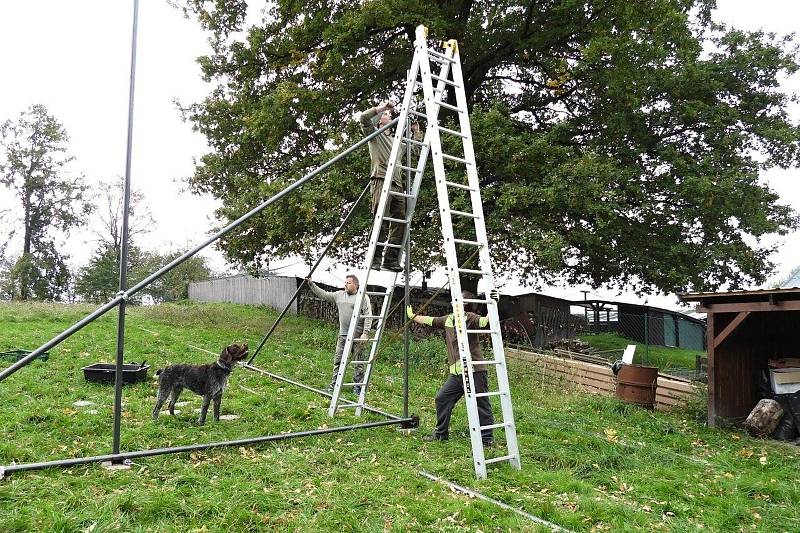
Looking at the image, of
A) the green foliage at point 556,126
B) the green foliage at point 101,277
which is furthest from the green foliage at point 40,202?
the green foliage at point 556,126

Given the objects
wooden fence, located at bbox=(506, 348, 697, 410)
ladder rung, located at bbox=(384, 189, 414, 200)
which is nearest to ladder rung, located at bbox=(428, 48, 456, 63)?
ladder rung, located at bbox=(384, 189, 414, 200)

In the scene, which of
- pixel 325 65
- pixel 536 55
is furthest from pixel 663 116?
pixel 325 65

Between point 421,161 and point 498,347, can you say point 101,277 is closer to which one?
point 421,161

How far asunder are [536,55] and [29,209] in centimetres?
3470

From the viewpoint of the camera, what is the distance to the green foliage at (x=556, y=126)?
1293cm

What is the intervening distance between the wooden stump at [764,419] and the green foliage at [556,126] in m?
4.73

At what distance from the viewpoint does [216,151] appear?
667 inches

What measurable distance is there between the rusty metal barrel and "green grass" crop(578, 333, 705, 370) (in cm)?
441

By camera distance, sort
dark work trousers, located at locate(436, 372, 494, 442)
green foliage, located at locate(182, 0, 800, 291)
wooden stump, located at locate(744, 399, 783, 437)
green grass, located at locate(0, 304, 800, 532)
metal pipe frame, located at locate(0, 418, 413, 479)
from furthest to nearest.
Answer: green foliage, located at locate(182, 0, 800, 291), wooden stump, located at locate(744, 399, 783, 437), dark work trousers, located at locate(436, 372, 494, 442), metal pipe frame, located at locate(0, 418, 413, 479), green grass, located at locate(0, 304, 800, 532)

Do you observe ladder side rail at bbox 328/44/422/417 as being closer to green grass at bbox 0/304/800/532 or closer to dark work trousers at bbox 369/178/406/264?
dark work trousers at bbox 369/178/406/264

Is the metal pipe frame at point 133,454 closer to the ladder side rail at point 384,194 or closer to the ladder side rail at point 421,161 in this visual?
the ladder side rail at point 384,194

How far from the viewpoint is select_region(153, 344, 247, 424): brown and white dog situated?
20.1ft

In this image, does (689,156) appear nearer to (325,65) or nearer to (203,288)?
(325,65)

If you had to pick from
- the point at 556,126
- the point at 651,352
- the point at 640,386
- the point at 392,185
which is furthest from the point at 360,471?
the point at 651,352
